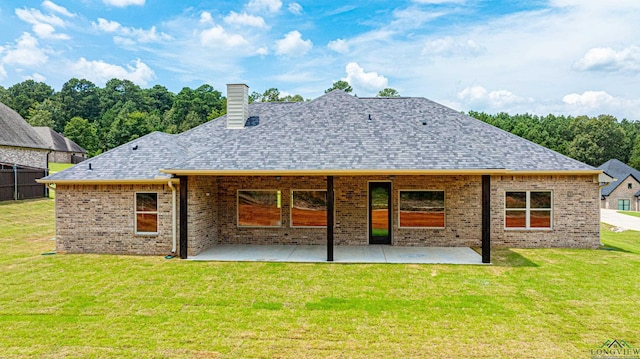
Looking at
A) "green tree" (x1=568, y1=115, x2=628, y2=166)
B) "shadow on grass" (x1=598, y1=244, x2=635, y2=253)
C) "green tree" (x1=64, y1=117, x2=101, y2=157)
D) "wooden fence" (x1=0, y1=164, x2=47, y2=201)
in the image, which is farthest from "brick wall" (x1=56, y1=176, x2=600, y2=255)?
"green tree" (x1=568, y1=115, x2=628, y2=166)

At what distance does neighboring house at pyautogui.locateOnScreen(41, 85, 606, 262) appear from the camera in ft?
35.0

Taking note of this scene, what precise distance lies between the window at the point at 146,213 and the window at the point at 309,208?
14.0ft

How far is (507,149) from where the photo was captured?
13.1m

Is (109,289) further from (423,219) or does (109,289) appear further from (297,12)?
(297,12)

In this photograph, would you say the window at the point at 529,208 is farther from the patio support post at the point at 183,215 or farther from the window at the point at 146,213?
the window at the point at 146,213

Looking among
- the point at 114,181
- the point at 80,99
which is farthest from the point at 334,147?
the point at 80,99

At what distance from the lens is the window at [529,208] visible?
40.2 ft

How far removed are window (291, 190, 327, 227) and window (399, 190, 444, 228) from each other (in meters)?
2.60

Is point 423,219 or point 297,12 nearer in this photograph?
point 423,219

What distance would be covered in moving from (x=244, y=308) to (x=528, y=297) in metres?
5.55

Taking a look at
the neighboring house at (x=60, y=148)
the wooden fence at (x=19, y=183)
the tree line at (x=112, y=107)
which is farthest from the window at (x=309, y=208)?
the tree line at (x=112, y=107)

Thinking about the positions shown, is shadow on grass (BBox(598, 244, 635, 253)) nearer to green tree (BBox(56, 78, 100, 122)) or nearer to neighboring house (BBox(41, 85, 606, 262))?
neighboring house (BBox(41, 85, 606, 262))

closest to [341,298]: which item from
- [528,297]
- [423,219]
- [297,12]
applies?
[528,297]

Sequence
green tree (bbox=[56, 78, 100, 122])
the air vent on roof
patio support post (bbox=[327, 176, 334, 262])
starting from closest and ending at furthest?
patio support post (bbox=[327, 176, 334, 262])
the air vent on roof
green tree (bbox=[56, 78, 100, 122])
